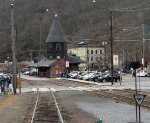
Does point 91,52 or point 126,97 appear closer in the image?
point 126,97

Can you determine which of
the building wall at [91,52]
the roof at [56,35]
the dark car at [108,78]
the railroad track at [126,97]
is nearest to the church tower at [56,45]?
the roof at [56,35]

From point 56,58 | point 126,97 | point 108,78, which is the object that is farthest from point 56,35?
point 126,97

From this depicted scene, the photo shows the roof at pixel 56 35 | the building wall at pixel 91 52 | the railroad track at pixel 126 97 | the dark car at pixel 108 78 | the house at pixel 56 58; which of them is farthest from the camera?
the building wall at pixel 91 52

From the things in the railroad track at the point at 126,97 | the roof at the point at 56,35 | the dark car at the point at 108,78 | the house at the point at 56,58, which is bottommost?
the railroad track at the point at 126,97

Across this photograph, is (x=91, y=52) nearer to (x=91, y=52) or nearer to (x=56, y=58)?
(x=91, y=52)

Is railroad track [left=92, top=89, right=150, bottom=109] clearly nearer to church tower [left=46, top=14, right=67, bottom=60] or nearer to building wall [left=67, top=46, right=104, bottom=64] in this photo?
church tower [left=46, top=14, right=67, bottom=60]

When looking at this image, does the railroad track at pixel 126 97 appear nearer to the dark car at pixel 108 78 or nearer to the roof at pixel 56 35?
the dark car at pixel 108 78

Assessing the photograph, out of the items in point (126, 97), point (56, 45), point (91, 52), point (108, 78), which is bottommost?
point (126, 97)

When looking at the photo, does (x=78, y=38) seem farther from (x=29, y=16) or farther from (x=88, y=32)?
(x=29, y=16)

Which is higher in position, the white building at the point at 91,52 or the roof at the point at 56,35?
the roof at the point at 56,35

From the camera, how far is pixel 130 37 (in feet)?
412

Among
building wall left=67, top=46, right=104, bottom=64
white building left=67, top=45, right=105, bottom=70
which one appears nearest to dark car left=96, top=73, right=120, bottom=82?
white building left=67, top=45, right=105, bottom=70

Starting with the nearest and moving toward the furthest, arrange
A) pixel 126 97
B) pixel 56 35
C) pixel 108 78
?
pixel 126 97 → pixel 108 78 → pixel 56 35

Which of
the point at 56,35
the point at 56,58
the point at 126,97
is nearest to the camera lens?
the point at 126,97
